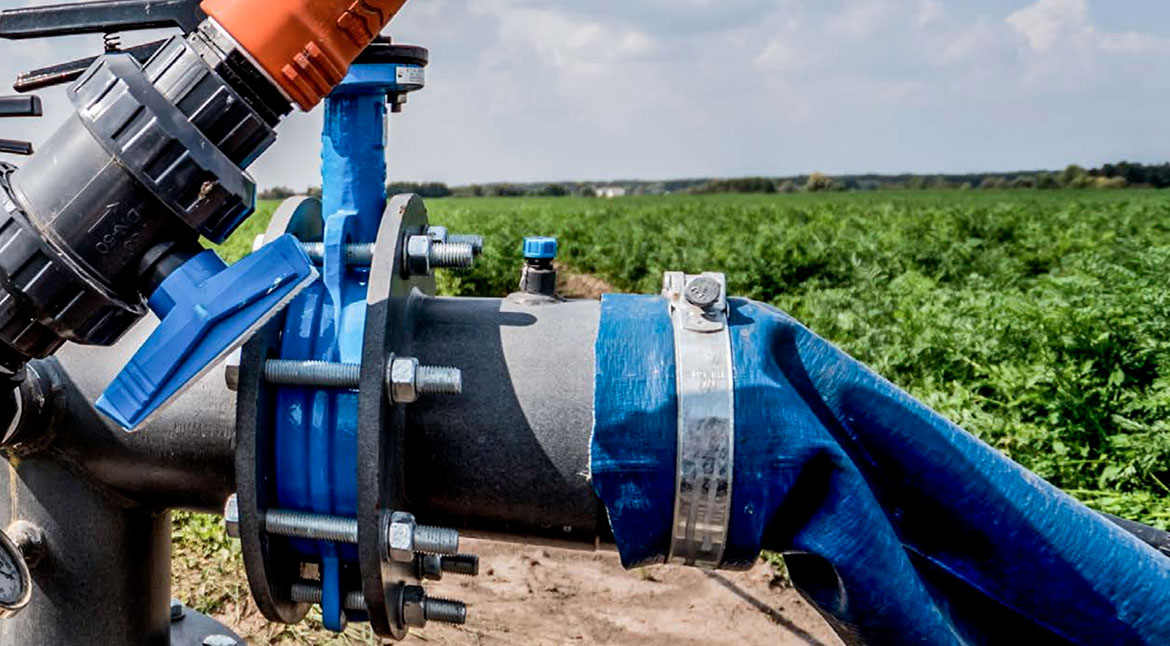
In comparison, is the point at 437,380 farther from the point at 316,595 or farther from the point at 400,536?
the point at 316,595

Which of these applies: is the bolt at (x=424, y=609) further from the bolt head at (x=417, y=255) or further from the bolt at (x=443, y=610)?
the bolt head at (x=417, y=255)

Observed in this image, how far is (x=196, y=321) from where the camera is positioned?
0.79 meters

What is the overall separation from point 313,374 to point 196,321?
0.14m

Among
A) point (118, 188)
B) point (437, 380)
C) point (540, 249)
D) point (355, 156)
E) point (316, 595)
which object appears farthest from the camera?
point (540, 249)

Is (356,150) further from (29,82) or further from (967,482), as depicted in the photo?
(967,482)

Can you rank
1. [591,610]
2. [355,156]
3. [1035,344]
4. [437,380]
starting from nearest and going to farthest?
[437,380] < [355,156] < [591,610] < [1035,344]

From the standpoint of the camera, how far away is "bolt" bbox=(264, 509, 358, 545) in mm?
901

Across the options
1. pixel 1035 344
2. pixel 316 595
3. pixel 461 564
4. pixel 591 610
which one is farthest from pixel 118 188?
pixel 1035 344

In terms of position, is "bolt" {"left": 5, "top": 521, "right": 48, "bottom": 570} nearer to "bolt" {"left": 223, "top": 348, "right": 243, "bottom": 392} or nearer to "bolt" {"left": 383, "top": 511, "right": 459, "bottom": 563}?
"bolt" {"left": 223, "top": 348, "right": 243, "bottom": 392}

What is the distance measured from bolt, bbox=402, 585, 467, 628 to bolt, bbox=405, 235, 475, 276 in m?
0.33

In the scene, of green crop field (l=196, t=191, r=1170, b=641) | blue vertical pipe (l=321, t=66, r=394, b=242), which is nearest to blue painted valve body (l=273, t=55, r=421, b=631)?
blue vertical pipe (l=321, t=66, r=394, b=242)

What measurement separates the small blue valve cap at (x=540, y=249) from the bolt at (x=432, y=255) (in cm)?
19

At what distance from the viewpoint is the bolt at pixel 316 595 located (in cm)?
97

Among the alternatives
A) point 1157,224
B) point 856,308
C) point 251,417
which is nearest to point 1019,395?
point 856,308
